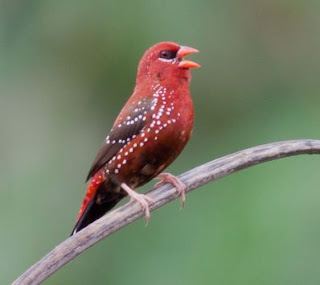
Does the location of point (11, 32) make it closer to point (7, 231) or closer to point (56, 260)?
point (7, 231)

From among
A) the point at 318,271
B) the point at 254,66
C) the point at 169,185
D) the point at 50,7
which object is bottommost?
the point at 318,271

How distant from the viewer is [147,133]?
4824 mm

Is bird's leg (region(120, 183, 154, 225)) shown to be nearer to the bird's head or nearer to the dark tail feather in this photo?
the dark tail feather

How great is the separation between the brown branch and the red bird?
318 mm

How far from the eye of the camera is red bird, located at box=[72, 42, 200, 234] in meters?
4.77

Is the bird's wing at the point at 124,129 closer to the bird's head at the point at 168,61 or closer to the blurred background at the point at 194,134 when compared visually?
the bird's head at the point at 168,61

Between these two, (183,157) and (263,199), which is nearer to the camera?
(263,199)

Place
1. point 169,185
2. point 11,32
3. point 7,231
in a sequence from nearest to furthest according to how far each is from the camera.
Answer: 1. point 169,185
2. point 7,231
3. point 11,32

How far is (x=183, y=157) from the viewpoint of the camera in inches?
209

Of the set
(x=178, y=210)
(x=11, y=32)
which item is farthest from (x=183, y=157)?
(x=11, y=32)

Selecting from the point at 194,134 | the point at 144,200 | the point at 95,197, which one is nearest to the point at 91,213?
the point at 95,197

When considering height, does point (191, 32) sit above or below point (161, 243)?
above

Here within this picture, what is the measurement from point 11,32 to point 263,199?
1403 mm

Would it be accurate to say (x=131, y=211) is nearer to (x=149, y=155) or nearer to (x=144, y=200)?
(x=144, y=200)
